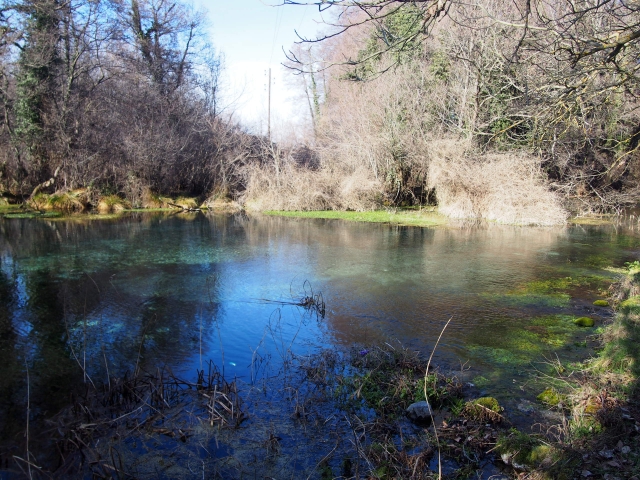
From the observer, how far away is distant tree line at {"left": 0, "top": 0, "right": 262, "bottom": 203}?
22.6 meters

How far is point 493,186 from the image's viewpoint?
740 inches

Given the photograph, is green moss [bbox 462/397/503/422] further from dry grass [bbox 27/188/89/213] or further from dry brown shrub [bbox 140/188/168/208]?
dry brown shrub [bbox 140/188/168/208]

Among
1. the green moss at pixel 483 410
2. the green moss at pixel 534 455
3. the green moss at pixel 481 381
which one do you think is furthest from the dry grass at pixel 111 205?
the green moss at pixel 534 455

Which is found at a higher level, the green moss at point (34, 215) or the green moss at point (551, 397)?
the green moss at point (34, 215)

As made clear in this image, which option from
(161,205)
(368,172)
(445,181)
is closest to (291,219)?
(368,172)

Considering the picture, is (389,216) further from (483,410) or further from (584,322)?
(483,410)

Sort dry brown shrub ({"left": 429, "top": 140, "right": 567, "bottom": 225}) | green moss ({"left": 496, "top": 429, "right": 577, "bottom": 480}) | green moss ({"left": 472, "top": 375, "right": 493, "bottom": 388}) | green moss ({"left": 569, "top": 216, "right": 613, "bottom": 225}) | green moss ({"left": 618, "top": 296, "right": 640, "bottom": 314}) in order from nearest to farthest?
green moss ({"left": 496, "top": 429, "right": 577, "bottom": 480}) < green moss ({"left": 472, "top": 375, "right": 493, "bottom": 388}) < green moss ({"left": 618, "top": 296, "right": 640, "bottom": 314}) < dry brown shrub ({"left": 429, "top": 140, "right": 567, "bottom": 225}) < green moss ({"left": 569, "top": 216, "right": 613, "bottom": 225})

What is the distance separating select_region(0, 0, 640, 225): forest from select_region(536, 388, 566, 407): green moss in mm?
14488

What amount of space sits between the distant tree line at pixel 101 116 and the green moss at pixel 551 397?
22807 mm

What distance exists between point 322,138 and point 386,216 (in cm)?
797

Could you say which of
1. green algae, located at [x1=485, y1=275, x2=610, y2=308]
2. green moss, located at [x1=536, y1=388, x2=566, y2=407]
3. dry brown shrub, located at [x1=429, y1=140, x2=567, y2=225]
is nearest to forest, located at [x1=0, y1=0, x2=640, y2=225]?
dry brown shrub, located at [x1=429, y1=140, x2=567, y2=225]

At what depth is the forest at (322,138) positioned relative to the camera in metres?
19.4

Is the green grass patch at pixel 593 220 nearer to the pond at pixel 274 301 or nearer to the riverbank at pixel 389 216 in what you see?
the pond at pixel 274 301

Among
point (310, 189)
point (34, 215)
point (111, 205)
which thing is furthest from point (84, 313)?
point (111, 205)
